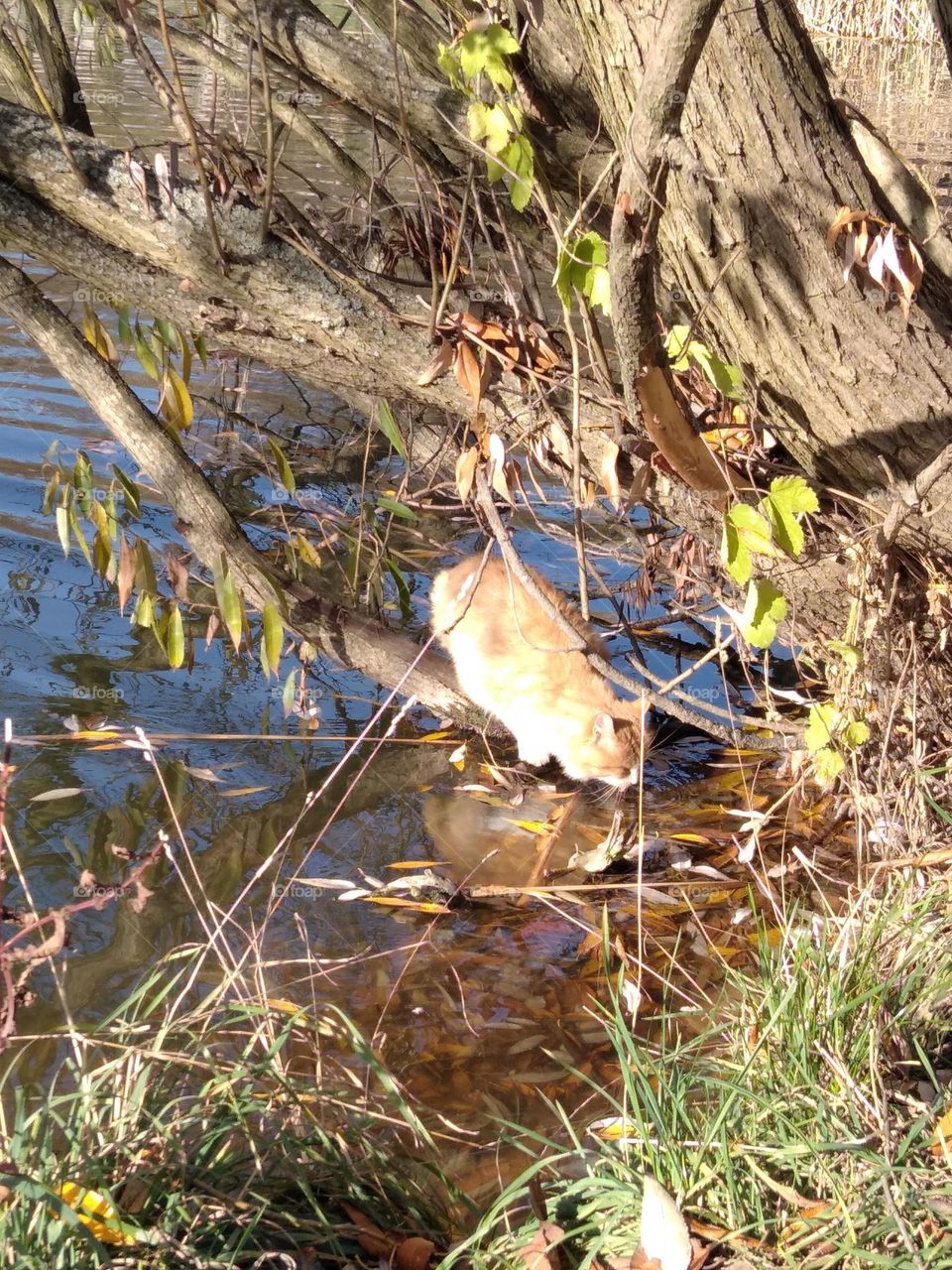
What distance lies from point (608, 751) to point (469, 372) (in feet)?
6.70

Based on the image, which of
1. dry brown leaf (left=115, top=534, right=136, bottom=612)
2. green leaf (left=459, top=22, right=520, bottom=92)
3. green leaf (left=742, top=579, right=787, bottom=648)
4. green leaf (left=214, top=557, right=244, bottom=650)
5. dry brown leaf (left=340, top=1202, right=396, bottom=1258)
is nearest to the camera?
dry brown leaf (left=340, top=1202, right=396, bottom=1258)

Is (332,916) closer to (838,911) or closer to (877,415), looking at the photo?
(838,911)

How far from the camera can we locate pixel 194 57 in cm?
450

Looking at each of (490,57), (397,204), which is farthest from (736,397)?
(397,204)

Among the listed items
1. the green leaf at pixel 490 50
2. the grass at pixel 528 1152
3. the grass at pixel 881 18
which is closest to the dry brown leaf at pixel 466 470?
the green leaf at pixel 490 50

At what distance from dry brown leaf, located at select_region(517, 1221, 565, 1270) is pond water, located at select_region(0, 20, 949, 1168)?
2.20 feet

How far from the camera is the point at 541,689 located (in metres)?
5.13

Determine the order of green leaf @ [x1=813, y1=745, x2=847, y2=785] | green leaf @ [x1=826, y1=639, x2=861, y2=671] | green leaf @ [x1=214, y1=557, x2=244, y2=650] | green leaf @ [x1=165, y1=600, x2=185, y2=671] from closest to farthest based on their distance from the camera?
green leaf @ [x1=826, y1=639, x2=861, y2=671]
green leaf @ [x1=813, y1=745, x2=847, y2=785]
green leaf @ [x1=214, y1=557, x2=244, y2=650]
green leaf @ [x1=165, y1=600, x2=185, y2=671]

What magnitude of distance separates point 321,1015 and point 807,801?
7.57 ft

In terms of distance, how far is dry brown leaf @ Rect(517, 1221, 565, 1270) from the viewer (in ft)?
7.29

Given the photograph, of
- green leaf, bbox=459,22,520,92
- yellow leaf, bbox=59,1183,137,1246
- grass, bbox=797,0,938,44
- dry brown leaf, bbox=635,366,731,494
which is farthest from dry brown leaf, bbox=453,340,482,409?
grass, bbox=797,0,938,44

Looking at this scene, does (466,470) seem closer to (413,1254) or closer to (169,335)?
(169,335)

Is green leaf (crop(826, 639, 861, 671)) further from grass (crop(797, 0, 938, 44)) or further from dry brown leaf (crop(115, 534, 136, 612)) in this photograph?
grass (crop(797, 0, 938, 44))

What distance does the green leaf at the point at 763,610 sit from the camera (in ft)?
9.67
